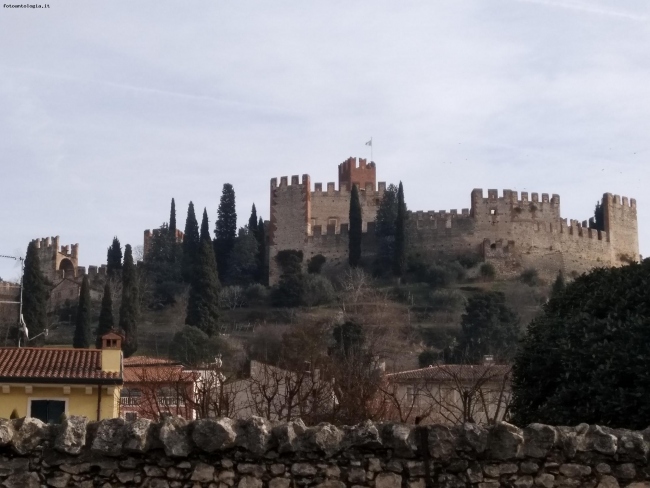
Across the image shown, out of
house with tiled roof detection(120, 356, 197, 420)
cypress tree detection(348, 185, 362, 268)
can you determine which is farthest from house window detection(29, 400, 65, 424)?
cypress tree detection(348, 185, 362, 268)

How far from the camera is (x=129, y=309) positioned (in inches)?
2581

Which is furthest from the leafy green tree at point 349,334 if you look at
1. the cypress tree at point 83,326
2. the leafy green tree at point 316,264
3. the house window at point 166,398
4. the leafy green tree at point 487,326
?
the house window at point 166,398

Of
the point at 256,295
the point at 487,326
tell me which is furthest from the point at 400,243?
the point at 487,326

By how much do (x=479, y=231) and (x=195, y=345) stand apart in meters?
30.3

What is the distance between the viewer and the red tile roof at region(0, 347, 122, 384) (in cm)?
1992

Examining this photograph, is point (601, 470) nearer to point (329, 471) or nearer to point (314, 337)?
point (329, 471)

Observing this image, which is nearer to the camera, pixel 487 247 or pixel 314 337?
pixel 314 337

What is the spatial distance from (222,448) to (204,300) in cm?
6132

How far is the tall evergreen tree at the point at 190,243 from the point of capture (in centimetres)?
7931

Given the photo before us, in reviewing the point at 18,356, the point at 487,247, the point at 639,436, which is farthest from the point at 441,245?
the point at 639,436

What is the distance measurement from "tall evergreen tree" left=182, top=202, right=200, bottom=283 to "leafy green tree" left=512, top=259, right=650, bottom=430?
6807 centimetres

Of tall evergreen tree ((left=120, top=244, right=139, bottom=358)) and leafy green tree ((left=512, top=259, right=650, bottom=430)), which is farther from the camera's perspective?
tall evergreen tree ((left=120, top=244, right=139, bottom=358))

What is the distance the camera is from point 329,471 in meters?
6.46

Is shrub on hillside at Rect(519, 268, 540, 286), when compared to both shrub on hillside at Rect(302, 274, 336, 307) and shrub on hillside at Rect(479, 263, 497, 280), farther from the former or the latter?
shrub on hillside at Rect(302, 274, 336, 307)
